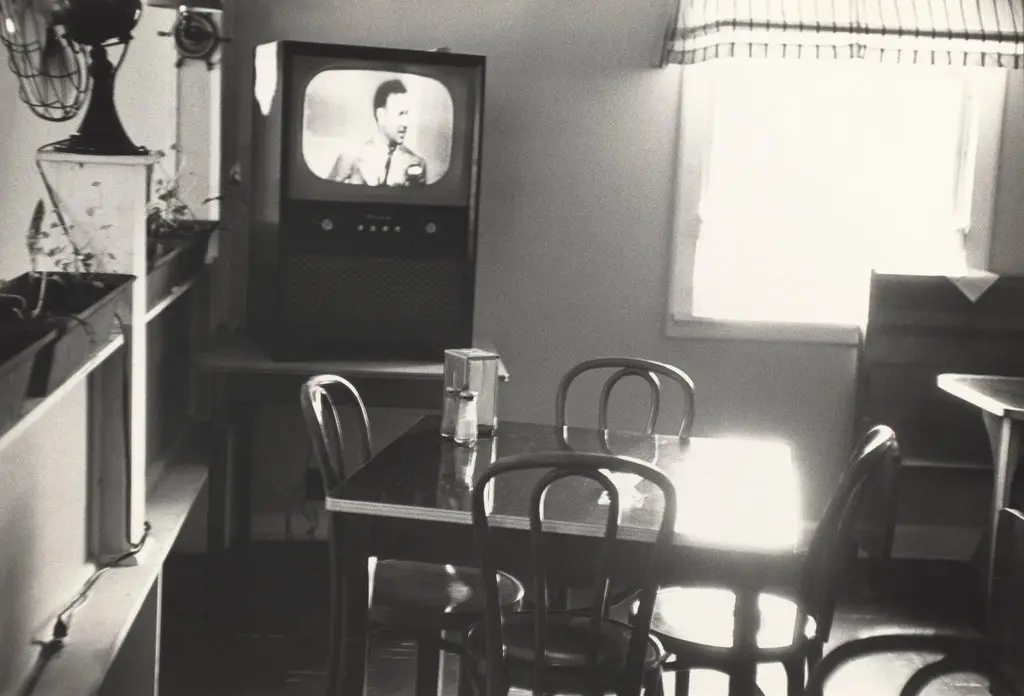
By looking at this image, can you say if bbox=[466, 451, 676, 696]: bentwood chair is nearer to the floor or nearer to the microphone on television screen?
the floor

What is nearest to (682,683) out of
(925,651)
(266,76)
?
(925,651)

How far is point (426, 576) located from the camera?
9.34 feet

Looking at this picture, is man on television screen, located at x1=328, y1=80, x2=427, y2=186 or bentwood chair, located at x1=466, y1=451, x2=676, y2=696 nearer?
bentwood chair, located at x1=466, y1=451, x2=676, y2=696

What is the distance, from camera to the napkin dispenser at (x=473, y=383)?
9.37 ft

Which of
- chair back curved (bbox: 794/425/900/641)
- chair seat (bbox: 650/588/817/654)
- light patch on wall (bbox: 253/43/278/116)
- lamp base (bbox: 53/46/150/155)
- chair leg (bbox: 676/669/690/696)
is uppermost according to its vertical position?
light patch on wall (bbox: 253/43/278/116)

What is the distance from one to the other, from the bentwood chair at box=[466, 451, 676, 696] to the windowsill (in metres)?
2.30

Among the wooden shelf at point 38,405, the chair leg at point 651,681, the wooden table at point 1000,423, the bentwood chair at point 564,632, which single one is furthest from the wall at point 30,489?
the wooden table at point 1000,423

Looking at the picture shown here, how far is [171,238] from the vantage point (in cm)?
355

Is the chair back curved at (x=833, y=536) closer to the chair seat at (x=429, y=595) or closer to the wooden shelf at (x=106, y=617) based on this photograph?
the chair seat at (x=429, y=595)

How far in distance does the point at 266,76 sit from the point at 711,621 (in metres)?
2.16

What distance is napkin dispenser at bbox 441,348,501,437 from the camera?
2.86 meters

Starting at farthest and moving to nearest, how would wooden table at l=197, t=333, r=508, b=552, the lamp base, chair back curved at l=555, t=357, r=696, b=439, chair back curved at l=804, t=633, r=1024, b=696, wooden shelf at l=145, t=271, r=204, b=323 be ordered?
wooden table at l=197, t=333, r=508, b=552
chair back curved at l=555, t=357, r=696, b=439
wooden shelf at l=145, t=271, r=204, b=323
the lamp base
chair back curved at l=804, t=633, r=1024, b=696

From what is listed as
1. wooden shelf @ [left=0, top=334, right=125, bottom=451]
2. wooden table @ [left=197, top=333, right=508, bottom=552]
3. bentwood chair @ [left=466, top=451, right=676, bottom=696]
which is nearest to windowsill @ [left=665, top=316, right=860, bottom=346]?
wooden table @ [left=197, top=333, right=508, bottom=552]

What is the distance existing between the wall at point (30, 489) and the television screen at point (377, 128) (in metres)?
1.18
